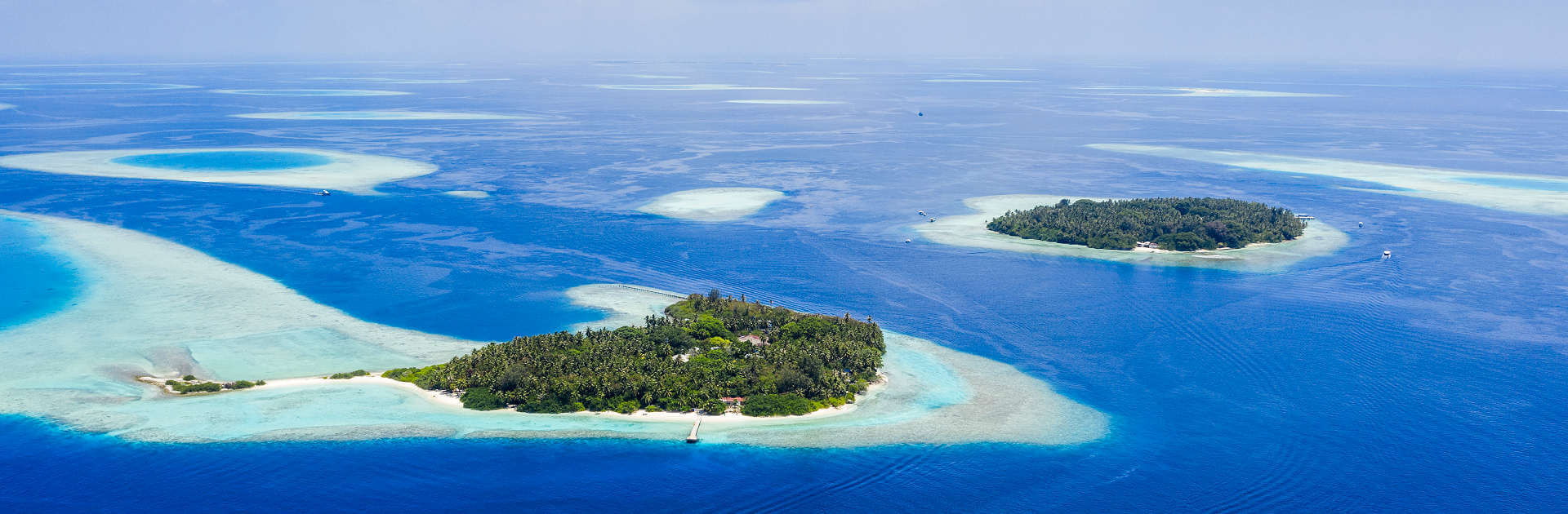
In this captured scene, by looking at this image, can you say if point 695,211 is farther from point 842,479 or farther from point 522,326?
point 842,479

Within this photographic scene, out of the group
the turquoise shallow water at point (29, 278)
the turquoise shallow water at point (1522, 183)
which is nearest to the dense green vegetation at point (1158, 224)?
the turquoise shallow water at point (1522, 183)

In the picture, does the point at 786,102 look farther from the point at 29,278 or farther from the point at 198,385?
the point at 198,385

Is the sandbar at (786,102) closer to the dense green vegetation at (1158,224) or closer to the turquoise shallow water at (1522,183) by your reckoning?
the turquoise shallow water at (1522,183)

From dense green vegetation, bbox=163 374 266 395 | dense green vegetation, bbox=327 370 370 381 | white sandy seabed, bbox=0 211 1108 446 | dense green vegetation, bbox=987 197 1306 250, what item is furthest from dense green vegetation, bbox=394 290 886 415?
dense green vegetation, bbox=987 197 1306 250

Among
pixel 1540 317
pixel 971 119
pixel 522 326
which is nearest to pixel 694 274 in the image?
pixel 522 326

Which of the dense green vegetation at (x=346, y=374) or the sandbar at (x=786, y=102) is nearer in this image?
the dense green vegetation at (x=346, y=374)
